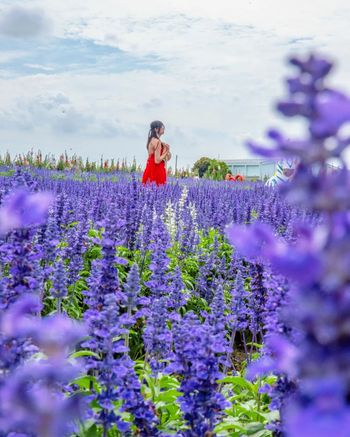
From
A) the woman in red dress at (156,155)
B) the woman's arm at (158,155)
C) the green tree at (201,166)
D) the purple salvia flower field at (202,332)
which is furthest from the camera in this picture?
the green tree at (201,166)

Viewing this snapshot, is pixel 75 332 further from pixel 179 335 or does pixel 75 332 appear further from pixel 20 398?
pixel 179 335

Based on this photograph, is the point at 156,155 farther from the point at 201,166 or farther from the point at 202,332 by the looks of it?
the point at 201,166

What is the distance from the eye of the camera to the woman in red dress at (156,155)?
59.6 feet

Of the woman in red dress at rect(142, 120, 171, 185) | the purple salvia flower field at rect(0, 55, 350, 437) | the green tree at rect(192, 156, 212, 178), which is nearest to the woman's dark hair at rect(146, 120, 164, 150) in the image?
the woman in red dress at rect(142, 120, 171, 185)

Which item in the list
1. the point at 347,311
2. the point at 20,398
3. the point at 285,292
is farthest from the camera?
the point at 285,292

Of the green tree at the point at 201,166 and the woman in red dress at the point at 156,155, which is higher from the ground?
the woman in red dress at the point at 156,155

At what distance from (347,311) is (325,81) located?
402 mm

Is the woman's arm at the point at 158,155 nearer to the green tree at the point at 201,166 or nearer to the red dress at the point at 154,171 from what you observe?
the red dress at the point at 154,171

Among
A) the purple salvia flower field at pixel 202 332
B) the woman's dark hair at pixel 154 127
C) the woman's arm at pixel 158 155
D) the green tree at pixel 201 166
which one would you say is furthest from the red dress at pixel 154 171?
the green tree at pixel 201 166

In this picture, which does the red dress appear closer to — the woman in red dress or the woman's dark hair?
the woman in red dress

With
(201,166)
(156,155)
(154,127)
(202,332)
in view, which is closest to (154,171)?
(156,155)

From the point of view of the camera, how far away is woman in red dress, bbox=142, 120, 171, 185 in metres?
18.2

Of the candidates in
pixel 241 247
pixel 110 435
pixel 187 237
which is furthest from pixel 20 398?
pixel 187 237

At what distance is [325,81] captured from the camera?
1.16 m
